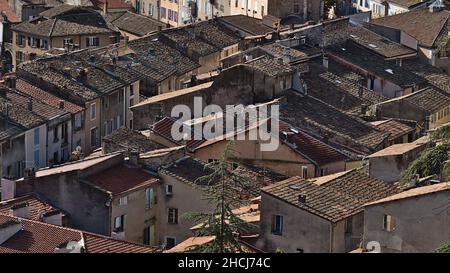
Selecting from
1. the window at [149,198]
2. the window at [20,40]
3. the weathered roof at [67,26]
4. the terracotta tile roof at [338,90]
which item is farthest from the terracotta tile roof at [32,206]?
the window at [20,40]

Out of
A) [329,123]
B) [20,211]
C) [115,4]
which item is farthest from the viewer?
[115,4]

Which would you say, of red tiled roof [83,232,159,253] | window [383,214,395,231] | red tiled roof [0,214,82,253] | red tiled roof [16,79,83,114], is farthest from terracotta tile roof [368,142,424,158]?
red tiled roof [16,79,83,114]

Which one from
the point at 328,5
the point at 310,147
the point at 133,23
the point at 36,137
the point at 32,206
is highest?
the point at 32,206

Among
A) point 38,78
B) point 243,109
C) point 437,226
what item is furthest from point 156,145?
point 437,226

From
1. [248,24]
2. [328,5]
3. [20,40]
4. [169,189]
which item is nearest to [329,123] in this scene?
[169,189]

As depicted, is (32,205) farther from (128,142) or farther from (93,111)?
(93,111)

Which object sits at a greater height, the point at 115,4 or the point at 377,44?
the point at 377,44

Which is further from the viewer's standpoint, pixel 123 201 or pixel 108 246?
pixel 123 201

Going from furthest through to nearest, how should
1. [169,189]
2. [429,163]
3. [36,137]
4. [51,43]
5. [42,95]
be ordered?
[51,43] → [42,95] → [36,137] → [169,189] → [429,163]
